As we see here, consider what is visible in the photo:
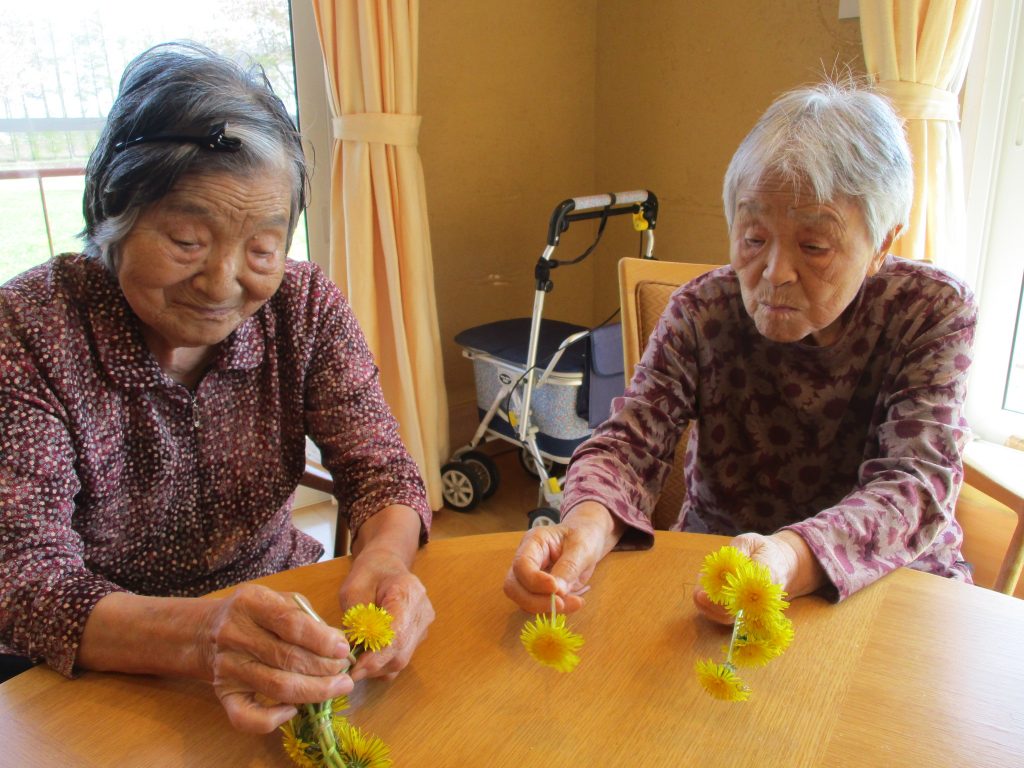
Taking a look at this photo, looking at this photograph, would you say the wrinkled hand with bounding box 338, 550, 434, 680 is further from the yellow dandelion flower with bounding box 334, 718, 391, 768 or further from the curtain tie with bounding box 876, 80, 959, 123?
the curtain tie with bounding box 876, 80, 959, 123

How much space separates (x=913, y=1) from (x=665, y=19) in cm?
118

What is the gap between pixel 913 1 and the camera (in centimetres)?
207

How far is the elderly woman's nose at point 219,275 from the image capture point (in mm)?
1077

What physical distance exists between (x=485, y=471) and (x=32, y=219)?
1634 mm

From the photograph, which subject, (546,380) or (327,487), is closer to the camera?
(327,487)

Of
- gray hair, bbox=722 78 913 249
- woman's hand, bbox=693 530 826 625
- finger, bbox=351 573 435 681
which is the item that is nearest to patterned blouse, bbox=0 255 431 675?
finger, bbox=351 573 435 681

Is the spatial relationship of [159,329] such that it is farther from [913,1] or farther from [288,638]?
[913,1]

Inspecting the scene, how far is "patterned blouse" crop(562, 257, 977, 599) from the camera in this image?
117cm

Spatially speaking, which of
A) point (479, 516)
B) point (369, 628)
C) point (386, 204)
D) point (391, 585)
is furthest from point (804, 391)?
point (479, 516)

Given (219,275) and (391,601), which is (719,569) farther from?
(219,275)

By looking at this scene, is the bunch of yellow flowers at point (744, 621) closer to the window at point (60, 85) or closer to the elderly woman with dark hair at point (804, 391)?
the elderly woman with dark hair at point (804, 391)

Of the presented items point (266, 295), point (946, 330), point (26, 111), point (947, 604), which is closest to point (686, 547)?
point (947, 604)

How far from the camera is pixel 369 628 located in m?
0.82

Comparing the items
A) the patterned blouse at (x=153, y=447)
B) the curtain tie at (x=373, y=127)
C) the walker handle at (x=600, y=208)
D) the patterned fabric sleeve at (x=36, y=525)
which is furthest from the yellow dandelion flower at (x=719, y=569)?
the curtain tie at (x=373, y=127)
